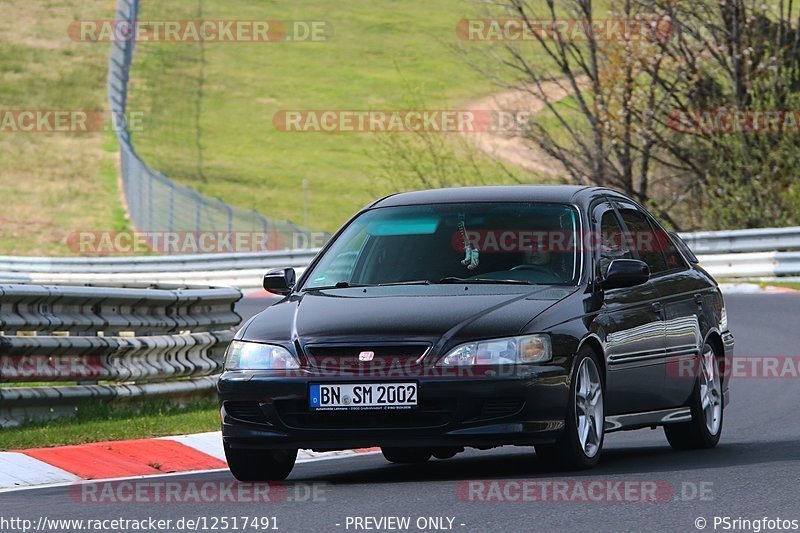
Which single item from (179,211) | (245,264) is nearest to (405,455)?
(245,264)

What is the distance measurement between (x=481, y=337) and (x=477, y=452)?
2617mm

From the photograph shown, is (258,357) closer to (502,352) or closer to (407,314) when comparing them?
(407,314)

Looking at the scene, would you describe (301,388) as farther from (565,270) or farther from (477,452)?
(477,452)

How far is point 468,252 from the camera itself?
9.39 m

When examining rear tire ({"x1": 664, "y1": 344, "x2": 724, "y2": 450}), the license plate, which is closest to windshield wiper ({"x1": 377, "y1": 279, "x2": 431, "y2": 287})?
the license plate

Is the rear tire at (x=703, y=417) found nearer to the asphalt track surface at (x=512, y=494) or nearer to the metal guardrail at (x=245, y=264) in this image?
the asphalt track surface at (x=512, y=494)

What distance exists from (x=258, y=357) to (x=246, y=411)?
28 cm

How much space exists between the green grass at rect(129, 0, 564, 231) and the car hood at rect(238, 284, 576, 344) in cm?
3730

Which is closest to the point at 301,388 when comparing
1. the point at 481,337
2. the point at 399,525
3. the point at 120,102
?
the point at 481,337

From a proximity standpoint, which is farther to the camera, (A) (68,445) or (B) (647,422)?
(A) (68,445)

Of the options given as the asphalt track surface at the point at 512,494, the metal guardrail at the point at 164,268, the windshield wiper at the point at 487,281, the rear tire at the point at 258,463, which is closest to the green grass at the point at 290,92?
the metal guardrail at the point at 164,268

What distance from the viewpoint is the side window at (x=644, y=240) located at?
10.2m

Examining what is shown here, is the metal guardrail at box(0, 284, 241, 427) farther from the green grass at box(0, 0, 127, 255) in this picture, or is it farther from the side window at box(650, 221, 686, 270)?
the green grass at box(0, 0, 127, 255)

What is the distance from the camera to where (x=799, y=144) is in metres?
28.1
